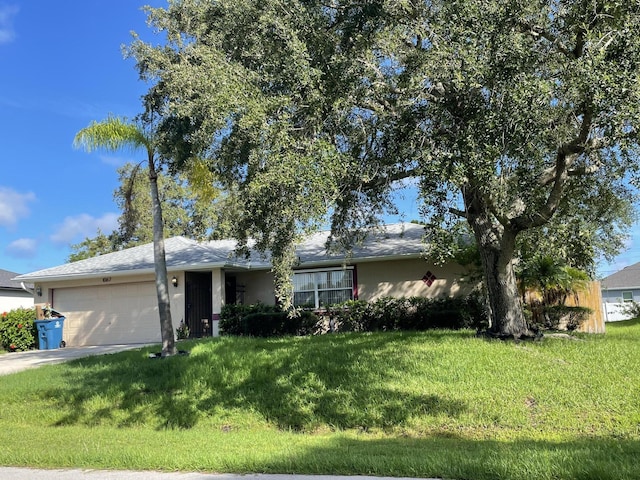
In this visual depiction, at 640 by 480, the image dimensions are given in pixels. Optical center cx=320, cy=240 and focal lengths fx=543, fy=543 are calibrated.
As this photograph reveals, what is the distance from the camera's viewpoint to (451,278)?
17578 millimetres

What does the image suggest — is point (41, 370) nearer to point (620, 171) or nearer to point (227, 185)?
point (227, 185)

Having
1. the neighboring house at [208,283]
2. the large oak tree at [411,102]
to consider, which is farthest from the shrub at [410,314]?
the large oak tree at [411,102]

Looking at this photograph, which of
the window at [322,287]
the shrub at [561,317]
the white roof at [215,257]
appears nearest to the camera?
the shrub at [561,317]

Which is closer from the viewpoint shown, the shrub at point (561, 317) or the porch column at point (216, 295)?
the shrub at point (561, 317)

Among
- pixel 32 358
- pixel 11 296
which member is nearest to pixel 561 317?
pixel 32 358

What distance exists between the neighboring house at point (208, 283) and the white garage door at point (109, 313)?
0.04 m

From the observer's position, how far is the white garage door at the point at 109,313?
19.3 metres

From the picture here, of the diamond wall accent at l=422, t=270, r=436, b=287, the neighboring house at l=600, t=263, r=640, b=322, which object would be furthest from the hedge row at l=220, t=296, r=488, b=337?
the neighboring house at l=600, t=263, r=640, b=322

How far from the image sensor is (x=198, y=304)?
19375 mm

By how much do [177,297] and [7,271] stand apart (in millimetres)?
18515

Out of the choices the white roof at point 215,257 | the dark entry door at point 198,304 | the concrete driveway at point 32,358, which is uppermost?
the white roof at point 215,257

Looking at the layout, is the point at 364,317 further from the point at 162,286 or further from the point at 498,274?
the point at 162,286

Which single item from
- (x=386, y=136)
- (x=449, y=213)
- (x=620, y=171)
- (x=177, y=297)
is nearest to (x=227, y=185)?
(x=386, y=136)

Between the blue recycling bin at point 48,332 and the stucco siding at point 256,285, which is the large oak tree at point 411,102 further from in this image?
the blue recycling bin at point 48,332
